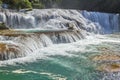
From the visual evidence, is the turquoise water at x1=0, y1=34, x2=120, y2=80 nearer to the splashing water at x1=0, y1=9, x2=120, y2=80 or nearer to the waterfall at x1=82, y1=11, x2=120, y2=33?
the splashing water at x1=0, y1=9, x2=120, y2=80

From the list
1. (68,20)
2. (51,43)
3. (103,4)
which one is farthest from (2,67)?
(103,4)

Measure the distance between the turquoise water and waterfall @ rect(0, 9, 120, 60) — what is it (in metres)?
0.98

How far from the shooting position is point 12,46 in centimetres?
1838

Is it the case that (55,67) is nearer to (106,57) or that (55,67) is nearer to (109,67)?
(109,67)

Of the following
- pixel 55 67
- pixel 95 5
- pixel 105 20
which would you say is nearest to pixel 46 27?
pixel 105 20

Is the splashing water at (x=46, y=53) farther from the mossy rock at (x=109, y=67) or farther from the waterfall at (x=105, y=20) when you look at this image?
the waterfall at (x=105, y=20)

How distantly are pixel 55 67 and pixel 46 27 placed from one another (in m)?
16.2

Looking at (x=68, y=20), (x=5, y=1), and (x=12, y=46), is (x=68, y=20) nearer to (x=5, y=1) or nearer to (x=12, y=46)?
(x=5, y=1)

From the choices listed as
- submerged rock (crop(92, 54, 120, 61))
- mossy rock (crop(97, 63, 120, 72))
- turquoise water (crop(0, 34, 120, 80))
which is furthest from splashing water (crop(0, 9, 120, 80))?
submerged rock (crop(92, 54, 120, 61))

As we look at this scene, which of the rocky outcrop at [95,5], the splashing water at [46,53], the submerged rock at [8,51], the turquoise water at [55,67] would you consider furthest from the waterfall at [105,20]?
the submerged rock at [8,51]

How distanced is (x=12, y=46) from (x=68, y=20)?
56.7 ft

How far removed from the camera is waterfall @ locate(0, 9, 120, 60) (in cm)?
1942

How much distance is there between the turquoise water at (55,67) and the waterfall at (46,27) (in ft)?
3.23

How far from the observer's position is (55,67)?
16156mm
